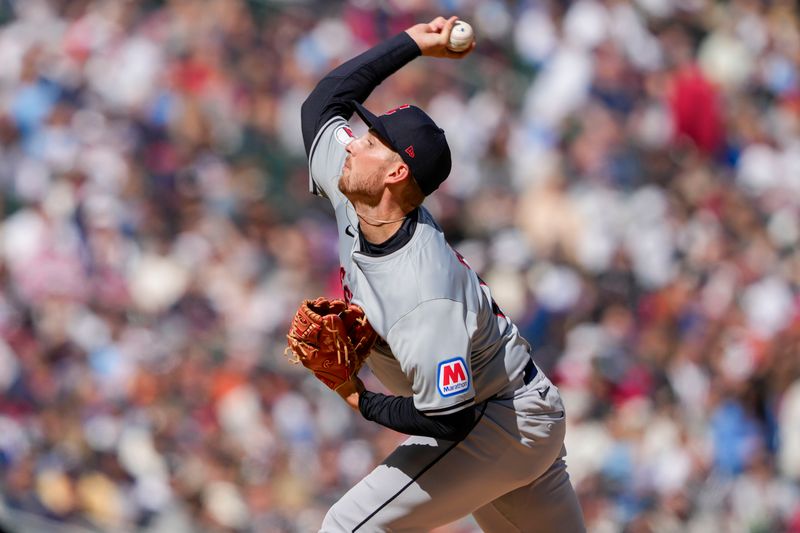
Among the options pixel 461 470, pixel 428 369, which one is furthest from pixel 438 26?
pixel 461 470

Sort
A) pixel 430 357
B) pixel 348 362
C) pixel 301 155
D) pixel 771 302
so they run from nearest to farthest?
pixel 430 357 → pixel 348 362 → pixel 771 302 → pixel 301 155

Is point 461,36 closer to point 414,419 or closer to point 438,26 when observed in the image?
point 438,26

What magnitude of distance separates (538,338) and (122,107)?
11.5 feet

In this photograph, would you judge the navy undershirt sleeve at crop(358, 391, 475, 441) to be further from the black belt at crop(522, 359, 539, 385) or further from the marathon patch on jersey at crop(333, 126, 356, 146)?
the marathon patch on jersey at crop(333, 126, 356, 146)

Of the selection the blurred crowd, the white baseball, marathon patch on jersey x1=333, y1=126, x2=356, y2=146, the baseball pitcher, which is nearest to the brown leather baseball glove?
the baseball pitcher

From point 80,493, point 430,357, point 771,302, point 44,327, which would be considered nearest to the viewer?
point 430,357

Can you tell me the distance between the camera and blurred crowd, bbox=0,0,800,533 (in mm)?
6758

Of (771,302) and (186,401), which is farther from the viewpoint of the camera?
(771,302)

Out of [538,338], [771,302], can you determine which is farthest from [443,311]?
[771,302]

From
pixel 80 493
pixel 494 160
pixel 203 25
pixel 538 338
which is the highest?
pixel 203 25

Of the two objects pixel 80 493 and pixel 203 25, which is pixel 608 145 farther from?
pixel 80 493

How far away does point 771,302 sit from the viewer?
8133 millimetres

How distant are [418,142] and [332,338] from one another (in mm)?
569

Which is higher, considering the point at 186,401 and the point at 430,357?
the point at 430,357
